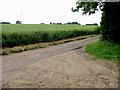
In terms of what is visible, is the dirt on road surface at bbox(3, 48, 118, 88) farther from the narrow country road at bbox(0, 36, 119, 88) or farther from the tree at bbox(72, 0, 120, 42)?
the tree at bbox(72, 0, 120, 42)

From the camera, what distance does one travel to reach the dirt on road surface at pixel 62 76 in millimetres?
10406

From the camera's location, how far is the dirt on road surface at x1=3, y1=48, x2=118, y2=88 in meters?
10.4

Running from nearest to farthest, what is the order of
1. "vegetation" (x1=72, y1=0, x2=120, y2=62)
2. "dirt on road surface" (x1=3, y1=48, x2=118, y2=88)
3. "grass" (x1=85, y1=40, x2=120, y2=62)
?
"dirt on road surface" (x1=3, y1=48, x2=118, y2=88) < "grass" (x1=85, y1=40, x2=120, y2=62) < "vegetation" (x1=72, y1=0, x2=120, y2=62)

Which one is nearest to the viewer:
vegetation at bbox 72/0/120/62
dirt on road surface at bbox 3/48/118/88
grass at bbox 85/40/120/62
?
dirt on road surface at bbox 3/48/118/88

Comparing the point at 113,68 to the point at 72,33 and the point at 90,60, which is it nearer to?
the point at 90,60

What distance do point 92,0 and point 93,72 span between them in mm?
13749

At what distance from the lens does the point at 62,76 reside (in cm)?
1195

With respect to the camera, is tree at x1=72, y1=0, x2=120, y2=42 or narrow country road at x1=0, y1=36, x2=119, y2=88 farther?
tree at x1=72, y1=0, x2=120, y2=42

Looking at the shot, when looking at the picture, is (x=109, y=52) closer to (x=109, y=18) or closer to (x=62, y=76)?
(x=109, y=18)

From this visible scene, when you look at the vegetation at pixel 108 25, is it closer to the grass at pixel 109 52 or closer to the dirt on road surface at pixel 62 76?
the grass at pixel 109 52

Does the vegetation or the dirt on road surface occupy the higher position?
the vegetation

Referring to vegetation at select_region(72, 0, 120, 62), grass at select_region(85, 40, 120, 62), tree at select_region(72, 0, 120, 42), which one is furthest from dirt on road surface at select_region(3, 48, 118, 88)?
tree at select_region(72, 0, 120, 42)

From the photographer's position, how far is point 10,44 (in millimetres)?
23266

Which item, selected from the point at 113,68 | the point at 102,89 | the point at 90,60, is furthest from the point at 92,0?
the point at 102,89
